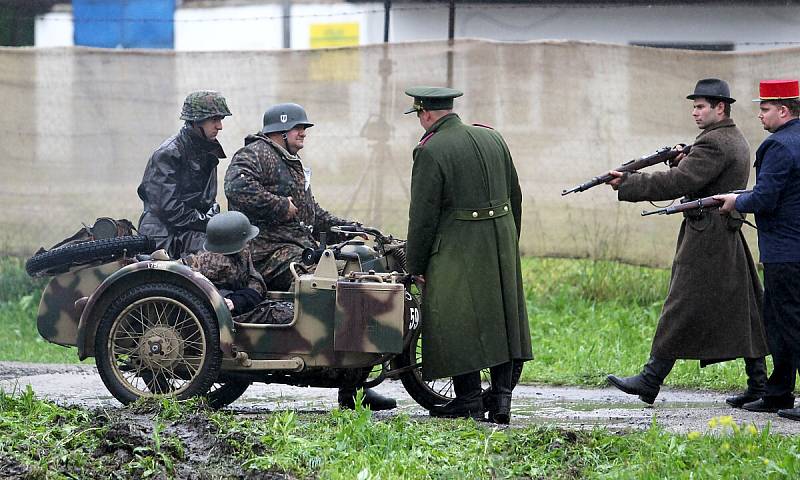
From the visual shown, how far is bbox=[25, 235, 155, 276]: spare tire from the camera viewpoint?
26.3 feet

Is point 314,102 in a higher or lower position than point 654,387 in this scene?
higher

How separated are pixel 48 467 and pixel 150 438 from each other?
0.55m


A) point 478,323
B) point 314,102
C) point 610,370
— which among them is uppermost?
point 314,102

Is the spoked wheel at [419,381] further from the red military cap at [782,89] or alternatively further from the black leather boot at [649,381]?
the red military cap at [782,89]

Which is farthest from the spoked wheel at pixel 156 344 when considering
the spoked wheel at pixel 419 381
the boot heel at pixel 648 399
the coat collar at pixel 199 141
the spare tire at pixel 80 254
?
the boot heel at pixel 648 399

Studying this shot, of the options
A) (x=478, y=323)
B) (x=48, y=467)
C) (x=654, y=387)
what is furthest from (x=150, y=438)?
(x=654, y=387)

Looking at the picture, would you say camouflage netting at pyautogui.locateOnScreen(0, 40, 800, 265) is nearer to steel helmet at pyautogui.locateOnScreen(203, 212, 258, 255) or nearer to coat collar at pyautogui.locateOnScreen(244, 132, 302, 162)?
coat collar at pyautogui.locateOnScreen(244, 132, 302, 162)

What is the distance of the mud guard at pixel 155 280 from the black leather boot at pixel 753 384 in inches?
129

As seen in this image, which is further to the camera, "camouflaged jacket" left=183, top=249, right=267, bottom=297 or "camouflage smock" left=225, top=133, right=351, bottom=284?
"camouflage smock" left=225, top=133, right=351, bottom=284

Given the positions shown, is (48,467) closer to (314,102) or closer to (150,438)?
(150,438)

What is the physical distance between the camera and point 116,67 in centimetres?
1215

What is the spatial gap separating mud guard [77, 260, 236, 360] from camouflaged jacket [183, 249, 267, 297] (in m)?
0.15

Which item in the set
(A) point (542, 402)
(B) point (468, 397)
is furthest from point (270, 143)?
(A) point (542, 402)

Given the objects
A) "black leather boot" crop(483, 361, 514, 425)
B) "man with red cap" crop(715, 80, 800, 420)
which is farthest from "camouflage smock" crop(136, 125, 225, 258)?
"man with red cap" crop(715, 80, 800, 420)
